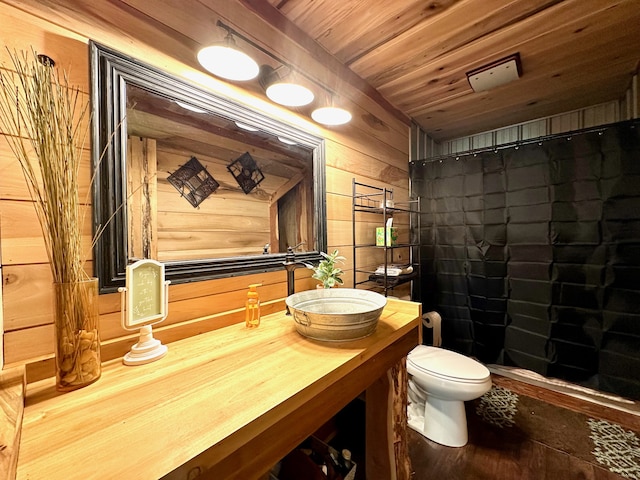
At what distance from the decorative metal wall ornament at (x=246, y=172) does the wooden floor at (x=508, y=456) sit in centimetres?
161

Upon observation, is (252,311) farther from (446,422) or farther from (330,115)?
(446,422)

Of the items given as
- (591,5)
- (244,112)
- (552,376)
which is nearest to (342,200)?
(244,112)

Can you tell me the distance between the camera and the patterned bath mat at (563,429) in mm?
1326

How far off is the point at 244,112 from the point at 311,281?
2.90 feet

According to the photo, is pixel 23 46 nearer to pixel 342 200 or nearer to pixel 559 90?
pixel 342 200

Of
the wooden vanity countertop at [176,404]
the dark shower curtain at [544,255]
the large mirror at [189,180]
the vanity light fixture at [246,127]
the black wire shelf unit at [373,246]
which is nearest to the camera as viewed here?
the wooden vanity countertop at [176,404]

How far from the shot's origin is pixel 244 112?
109 cm

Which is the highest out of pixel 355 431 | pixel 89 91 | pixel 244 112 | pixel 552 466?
pixel 244 112

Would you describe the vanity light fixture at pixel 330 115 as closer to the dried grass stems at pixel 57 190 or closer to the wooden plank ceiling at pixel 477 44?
the wooden plank ceiling at pixel 477 44

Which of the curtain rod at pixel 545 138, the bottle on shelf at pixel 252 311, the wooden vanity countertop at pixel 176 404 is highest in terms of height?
the curtain rod at pixel 545 138

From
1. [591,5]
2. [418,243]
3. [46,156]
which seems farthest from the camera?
[418,243]

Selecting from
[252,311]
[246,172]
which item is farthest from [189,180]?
[252,311]

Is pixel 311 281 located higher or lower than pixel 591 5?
lower

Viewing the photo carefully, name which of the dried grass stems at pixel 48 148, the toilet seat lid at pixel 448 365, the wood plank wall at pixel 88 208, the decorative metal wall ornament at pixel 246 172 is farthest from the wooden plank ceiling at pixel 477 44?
the toilet seat lid at pixel 448 365
